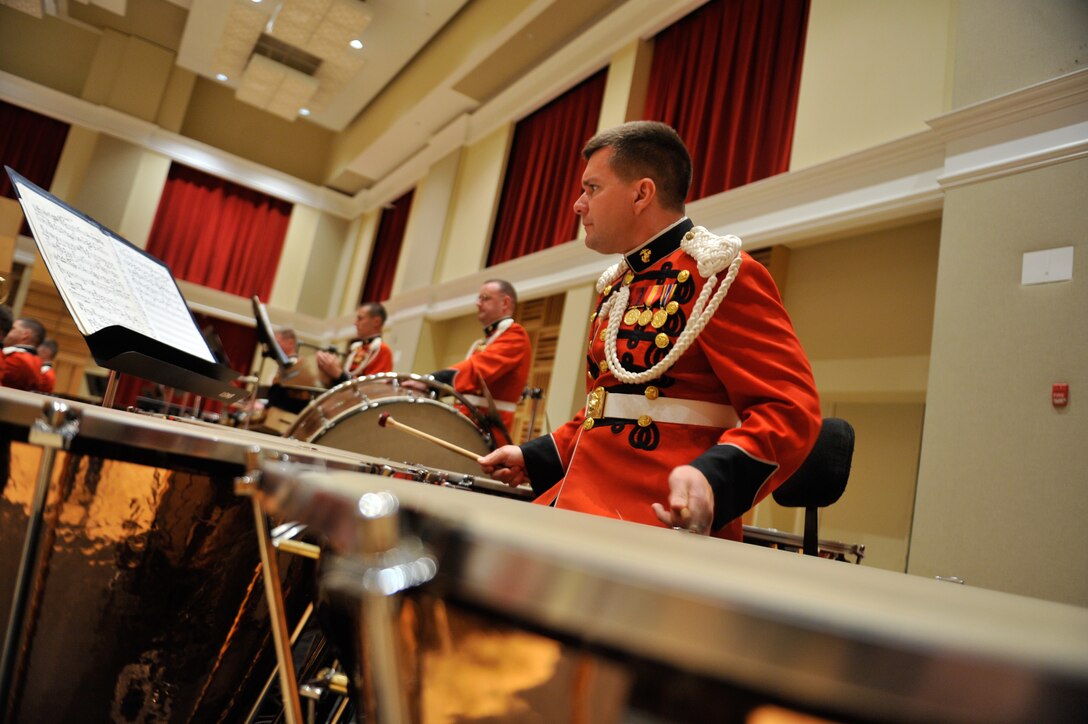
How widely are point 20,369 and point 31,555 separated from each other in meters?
4.88

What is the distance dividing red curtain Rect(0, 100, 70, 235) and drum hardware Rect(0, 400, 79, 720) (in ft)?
33.9

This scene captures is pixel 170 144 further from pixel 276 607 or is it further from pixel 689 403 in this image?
pixel 276 607

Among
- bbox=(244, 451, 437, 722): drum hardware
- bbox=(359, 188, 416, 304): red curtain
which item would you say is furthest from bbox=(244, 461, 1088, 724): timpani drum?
bbox=(359, 188, 416, 304): red curtain

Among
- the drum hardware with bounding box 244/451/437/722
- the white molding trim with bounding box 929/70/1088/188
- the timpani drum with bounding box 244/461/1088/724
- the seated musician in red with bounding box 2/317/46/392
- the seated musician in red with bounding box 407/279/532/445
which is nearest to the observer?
the timpani drum with bounding box 244/461/1088/724

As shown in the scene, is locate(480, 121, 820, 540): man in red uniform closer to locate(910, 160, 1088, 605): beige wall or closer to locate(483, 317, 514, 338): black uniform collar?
locate(910, 160, 1088, 605): beige wall

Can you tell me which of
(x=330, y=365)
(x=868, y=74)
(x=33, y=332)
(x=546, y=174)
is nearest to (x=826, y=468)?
(x=868, y=74)

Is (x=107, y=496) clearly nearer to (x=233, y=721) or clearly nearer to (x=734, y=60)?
(x=233, y=721)

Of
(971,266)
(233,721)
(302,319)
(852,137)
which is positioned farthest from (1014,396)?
(302,319)

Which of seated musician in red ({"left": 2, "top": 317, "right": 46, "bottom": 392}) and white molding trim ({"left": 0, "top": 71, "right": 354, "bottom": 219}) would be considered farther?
white molding trim ({"left": 0, "top": 71, "right": 354, "bottom": 219})

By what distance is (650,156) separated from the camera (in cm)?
154

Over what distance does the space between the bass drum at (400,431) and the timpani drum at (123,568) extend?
1.37 metres

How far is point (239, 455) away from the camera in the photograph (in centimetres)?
71

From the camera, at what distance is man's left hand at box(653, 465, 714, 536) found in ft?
2.88

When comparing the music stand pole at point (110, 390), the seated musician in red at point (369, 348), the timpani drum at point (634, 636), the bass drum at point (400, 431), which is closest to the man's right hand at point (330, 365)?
the seated musician in red at point (369, 348)
